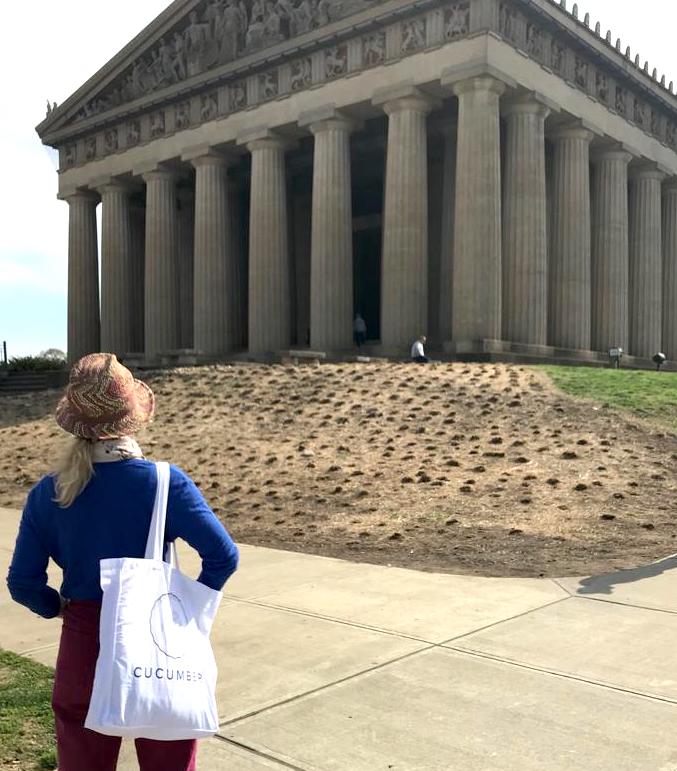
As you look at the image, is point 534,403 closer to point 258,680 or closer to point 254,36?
point 258,680

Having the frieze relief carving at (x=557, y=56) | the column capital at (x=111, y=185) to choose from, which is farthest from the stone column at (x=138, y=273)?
the frieze relief carving at (x=557, y=56)

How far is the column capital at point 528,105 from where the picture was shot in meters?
29.8

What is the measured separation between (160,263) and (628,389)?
2646 cm

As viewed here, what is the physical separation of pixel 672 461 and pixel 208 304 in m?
26.9

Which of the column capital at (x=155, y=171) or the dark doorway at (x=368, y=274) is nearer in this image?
the column capital at (x=155, y=171)

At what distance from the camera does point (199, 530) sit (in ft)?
8.89

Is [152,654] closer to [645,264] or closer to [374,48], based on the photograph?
[374,48]

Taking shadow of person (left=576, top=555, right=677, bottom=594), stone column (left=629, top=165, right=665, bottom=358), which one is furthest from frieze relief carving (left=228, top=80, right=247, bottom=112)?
shadow of person (left=576, top=555, right=677, bottom=594)

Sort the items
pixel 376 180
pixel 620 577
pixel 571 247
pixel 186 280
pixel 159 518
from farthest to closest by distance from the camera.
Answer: pixel 186 280, pixel 376 180, pixel 571 247, pixel 620 577, pixel 159 518

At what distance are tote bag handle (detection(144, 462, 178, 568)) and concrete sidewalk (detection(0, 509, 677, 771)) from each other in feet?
5.45

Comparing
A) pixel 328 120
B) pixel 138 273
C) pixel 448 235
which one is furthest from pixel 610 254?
pixel 138 273

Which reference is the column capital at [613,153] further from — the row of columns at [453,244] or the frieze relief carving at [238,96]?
the frieze relief carving at [238,96]

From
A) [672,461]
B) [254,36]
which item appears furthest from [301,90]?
[672,461]

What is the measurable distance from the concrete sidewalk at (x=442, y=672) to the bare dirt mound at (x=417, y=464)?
53.5 inches
